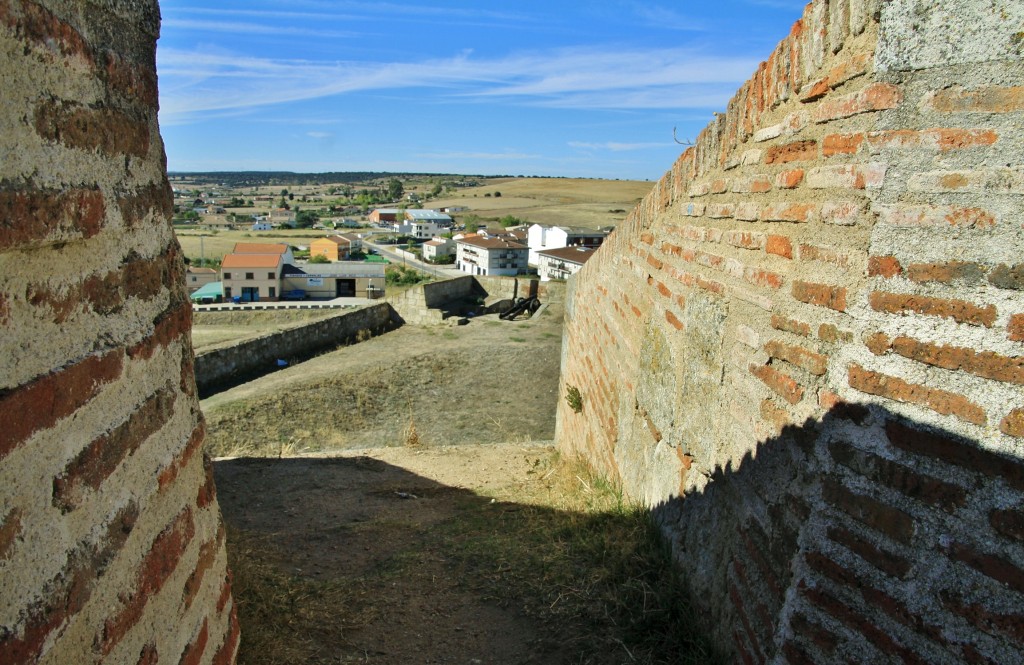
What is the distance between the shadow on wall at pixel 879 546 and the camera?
1728mm

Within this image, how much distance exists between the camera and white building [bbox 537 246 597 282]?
155 feet

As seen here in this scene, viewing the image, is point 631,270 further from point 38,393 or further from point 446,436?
point 446,436

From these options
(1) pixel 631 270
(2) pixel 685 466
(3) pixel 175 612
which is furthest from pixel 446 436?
(3) pixel 175 612

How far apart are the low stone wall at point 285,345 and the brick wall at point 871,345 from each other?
1292 centimetres

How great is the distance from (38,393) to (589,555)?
3220 millimetres

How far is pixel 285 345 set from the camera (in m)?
16.7

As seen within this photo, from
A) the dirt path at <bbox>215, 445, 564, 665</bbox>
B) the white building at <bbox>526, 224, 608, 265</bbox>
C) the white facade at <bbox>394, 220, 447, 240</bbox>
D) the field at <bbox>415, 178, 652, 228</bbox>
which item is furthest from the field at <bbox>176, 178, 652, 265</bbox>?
the dirt path at <bbox>215, 445, 564, 665</bbox>

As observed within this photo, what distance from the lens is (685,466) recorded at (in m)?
3.43

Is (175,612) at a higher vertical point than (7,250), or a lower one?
lower

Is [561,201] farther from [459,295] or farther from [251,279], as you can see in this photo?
[459,295]

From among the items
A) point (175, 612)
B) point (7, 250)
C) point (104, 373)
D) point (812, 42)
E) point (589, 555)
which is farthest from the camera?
point (589, 555)

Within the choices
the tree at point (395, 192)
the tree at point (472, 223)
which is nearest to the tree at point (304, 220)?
the tree at point (472, 223)

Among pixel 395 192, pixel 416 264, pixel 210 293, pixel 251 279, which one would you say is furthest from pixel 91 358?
pixel 395 192

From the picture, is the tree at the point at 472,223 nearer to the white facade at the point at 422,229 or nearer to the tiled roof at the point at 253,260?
the white facade at the point at 422,229
